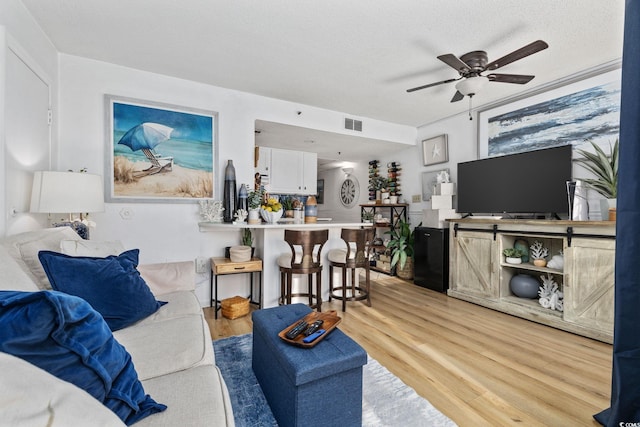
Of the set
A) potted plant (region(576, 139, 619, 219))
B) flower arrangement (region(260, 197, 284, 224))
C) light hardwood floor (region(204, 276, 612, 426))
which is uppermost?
potted plant (region(576, 139, 619, 219))

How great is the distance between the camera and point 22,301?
0.63 m

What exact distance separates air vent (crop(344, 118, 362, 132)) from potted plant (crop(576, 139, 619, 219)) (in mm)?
2691

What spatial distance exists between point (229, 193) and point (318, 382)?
253 centimetres

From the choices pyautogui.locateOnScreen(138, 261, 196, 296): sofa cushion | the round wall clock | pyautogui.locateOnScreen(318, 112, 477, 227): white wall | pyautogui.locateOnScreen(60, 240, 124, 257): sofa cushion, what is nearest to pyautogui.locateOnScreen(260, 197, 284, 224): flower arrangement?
pyautogui.locateOnScreen(138, 261, 196, 296): sofa cushion

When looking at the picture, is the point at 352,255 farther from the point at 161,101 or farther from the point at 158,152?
the point at 161,101

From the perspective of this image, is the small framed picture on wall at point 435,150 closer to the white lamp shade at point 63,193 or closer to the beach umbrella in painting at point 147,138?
the beach umbrella in painting at point 147,138

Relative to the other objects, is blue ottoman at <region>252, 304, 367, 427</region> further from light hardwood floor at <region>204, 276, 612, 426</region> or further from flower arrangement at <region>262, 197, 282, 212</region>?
flower arrangement at <region>262, 197, 282, 212</region>

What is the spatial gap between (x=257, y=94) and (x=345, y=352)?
3.28 metres

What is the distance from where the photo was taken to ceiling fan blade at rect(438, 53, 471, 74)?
7.63 feet

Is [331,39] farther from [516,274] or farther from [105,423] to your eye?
[516,274]

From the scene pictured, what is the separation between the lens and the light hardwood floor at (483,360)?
5.49 feet

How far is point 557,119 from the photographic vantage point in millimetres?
3307

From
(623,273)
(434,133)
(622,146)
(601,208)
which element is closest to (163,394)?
(623,273)

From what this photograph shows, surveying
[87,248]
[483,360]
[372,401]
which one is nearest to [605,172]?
[483,360]
